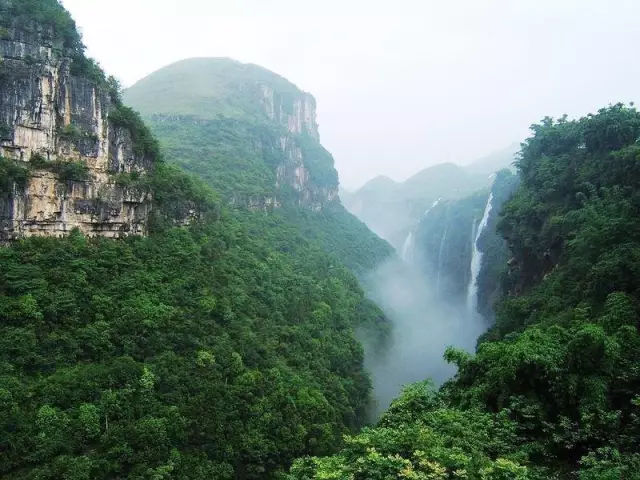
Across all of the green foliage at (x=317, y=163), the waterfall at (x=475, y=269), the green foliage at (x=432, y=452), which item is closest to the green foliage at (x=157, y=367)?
the green foliage at (x=432, y=452)

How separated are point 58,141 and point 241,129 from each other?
46511 millimetres

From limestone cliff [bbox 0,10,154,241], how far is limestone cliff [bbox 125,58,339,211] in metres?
21.6

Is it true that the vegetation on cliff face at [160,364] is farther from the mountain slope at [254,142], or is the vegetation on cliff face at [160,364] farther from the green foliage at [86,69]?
the mountain slope at [254,142]

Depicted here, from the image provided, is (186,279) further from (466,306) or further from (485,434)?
(466,306)

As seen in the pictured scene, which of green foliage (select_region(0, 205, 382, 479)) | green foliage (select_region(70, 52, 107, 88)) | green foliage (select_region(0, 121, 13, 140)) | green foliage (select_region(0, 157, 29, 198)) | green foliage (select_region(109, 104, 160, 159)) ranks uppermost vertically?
green foliage (select_region(70, 52, 107, 88))

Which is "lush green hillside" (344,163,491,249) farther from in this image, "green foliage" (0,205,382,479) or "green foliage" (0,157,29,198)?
"green foliage" (0,157,29,198)

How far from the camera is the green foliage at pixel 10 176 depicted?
22266 mm

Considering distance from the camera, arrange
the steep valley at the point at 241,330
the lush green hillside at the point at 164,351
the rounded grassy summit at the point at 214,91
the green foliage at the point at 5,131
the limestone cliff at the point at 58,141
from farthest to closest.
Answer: the rounded grassy summit at the point at 214,91, the limestone cliff at the point at 58,141, the green foliage at the point at 5,131, the lush green hillside at the point at 164,351, the steep valley at the point at 241,330

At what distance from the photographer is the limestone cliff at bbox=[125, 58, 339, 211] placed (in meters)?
55.7

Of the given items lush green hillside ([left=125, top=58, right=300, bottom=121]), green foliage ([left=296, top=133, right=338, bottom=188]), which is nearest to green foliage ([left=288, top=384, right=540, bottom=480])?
lush green hillside ([left=125, top=58, right=300, bottom=121])

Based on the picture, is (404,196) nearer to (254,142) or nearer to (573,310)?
(254,142)

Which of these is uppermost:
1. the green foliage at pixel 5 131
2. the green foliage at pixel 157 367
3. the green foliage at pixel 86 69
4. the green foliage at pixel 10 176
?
the green foliage at pixel 86 69

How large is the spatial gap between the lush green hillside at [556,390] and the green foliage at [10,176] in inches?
802

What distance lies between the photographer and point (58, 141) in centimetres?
2502
